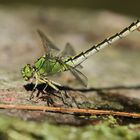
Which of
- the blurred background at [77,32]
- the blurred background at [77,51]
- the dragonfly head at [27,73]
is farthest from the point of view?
the blurred background at [77,32]

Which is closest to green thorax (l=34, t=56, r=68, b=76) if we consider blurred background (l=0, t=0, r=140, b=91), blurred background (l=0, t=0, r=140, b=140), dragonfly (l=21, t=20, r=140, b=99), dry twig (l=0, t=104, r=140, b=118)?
dragonfly (l=21, t=20, r=140, b=99)

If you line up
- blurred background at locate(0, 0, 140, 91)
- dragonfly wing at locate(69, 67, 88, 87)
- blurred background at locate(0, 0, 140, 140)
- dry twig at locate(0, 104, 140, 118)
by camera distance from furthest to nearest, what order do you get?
blurred background at locate(0, 0, 140, 91)
dragonfly wing at locate(69, 67, 88, 87)
dry twig at locate(0, 104, 140, 118)
blurred background at locate(0, 0, 140, 140)

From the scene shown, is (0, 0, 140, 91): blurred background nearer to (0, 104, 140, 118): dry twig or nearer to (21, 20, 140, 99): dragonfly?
(21, 20, 140, 99): dragonfly

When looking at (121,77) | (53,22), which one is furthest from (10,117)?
(53,22)

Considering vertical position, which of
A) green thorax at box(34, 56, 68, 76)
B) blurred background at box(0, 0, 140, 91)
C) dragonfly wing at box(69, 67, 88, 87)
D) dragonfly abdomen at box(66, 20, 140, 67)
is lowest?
dragonfly wing at box(69, 67, 88, 87)

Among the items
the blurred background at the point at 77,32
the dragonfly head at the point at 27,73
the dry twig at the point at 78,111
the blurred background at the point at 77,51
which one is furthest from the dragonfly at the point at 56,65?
the dry twig at the point at 78,111

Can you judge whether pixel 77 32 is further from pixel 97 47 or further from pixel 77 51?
pixel 97 47

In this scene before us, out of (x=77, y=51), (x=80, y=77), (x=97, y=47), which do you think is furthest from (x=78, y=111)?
(x=77, y=51)

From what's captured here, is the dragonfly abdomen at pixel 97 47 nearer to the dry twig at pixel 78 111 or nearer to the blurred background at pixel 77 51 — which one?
the blurred background at pixel 77 51
